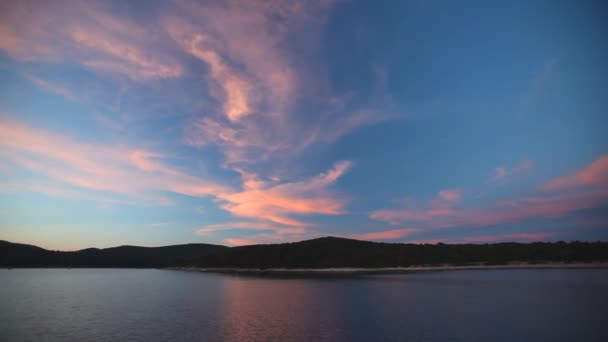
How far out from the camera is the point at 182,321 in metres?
37.5

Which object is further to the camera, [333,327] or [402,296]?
[402,296]

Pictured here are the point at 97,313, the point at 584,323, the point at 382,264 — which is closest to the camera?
the point at 584,323

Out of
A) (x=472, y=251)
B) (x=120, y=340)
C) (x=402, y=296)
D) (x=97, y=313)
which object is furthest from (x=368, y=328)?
(x=472, y=251)

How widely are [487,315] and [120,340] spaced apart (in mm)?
37794

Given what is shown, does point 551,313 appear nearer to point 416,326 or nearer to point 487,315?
point 487,315

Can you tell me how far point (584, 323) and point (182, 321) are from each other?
41.0 m

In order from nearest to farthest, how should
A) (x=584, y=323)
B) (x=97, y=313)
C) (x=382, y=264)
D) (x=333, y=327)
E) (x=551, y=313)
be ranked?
(x=584, y=323)
(x=333, y=327)
(x=551, y=313)
(x=97, y=313)
(x=382, y=264)

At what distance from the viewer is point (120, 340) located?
28.9 m

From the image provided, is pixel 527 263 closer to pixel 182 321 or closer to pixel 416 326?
pixel 416 326

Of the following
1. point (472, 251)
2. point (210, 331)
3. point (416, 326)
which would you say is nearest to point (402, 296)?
point (416, 326)

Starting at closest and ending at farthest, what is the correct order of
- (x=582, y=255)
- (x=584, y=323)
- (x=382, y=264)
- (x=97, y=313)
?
1. (x=584, y=323)
2. (x=97, y=313)
3. (x=582, y=255)
4. (x=382, y=264)

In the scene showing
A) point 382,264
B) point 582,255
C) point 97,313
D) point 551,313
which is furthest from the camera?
point 382,264

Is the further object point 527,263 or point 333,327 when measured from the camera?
point 527,263

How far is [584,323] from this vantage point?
3091 cm
